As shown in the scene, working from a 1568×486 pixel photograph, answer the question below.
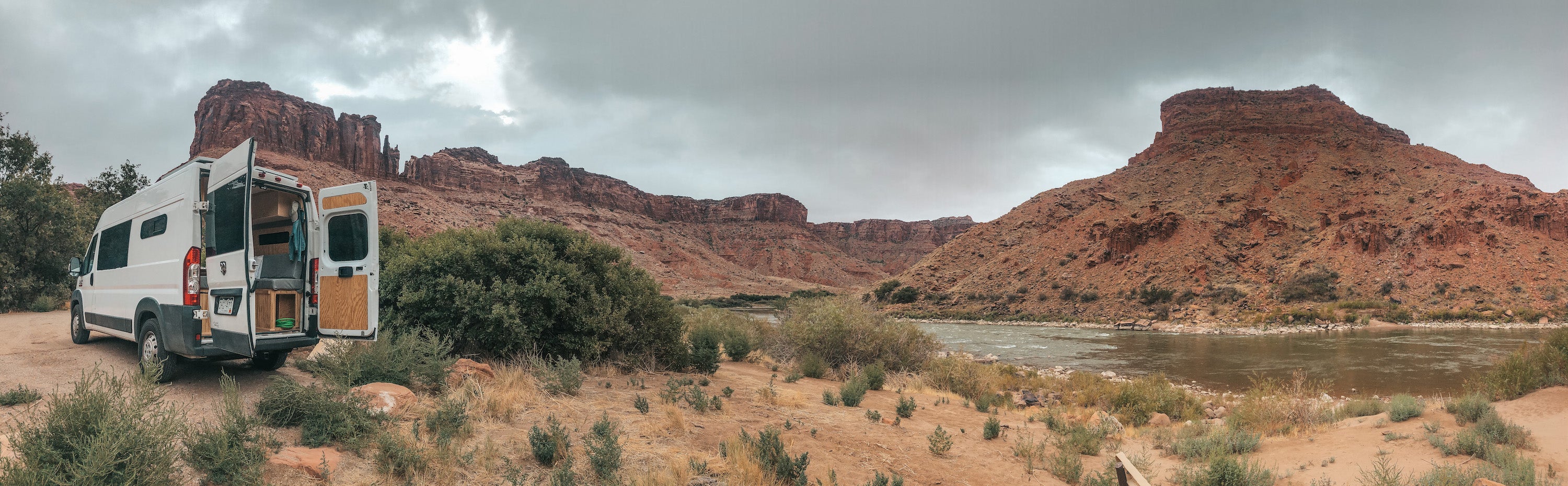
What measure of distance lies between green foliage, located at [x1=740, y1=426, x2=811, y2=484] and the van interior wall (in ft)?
17.9

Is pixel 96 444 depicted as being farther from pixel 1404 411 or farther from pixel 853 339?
pixel 853 339

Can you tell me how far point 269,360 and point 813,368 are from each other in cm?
962

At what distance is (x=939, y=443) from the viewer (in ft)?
24.6

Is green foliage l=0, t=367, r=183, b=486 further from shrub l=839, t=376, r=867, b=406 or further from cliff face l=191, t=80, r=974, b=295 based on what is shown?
cliff face l=191, t=80, r=974, b=295

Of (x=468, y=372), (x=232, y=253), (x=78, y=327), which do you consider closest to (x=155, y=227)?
(x=232, y=253)

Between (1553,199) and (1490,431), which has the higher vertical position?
A: (1553,199)

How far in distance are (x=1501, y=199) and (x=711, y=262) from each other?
261 ft

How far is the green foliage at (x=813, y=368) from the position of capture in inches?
553

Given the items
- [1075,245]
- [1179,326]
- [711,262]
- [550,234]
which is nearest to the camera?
[550,234]

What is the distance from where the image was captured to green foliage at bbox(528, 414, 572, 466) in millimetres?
5480

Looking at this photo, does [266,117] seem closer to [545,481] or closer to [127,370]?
[127,370]

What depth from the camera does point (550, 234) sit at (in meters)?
11.0

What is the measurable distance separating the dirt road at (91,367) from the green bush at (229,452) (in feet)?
1.89

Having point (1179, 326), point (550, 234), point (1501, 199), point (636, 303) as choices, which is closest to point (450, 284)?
point (550, 234)
